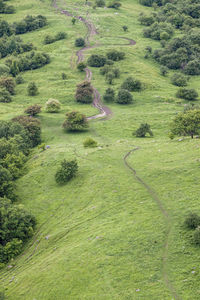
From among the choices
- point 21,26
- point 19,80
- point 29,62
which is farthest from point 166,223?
point 21,26

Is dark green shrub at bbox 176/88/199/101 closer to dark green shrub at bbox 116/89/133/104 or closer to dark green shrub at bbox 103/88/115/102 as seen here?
dark green shrub at bbox 116/89/133/104

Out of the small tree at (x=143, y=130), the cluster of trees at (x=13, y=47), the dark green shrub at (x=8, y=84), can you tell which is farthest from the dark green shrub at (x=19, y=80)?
the small tree at (x=143, y=130)

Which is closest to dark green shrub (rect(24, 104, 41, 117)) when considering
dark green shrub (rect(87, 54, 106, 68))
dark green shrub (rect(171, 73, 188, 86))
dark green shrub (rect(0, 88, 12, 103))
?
dark green shrub (rect(0, 88, 12, 103))

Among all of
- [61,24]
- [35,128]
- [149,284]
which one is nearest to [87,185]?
[149,284]

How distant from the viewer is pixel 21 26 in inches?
7589

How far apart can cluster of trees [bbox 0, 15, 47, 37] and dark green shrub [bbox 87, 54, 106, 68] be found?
6517 centimetres

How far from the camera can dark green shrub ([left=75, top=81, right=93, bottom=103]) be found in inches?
4643

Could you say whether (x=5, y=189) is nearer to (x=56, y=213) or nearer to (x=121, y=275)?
(x=56, y=213)

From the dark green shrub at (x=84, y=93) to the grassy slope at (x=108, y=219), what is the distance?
2083 cm

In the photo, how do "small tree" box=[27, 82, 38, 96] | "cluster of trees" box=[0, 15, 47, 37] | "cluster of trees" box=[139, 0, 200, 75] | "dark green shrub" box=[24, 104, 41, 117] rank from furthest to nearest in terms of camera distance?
"cluster of trees" box=[0, 15, 47, 37] < "cluster of trees" box=[139, 0, 200, 75] < "small tree" box=[27, 82, 38, 96] < "dark green shrub" box=[24, 104, 41, 117]

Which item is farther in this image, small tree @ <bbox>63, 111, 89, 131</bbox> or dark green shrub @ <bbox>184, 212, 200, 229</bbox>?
small tree @ <bbox>63, 111, 89, 131</bbox>

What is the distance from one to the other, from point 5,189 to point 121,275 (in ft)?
124

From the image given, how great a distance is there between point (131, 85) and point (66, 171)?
72.0 metres

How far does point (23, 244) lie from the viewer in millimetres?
51875
